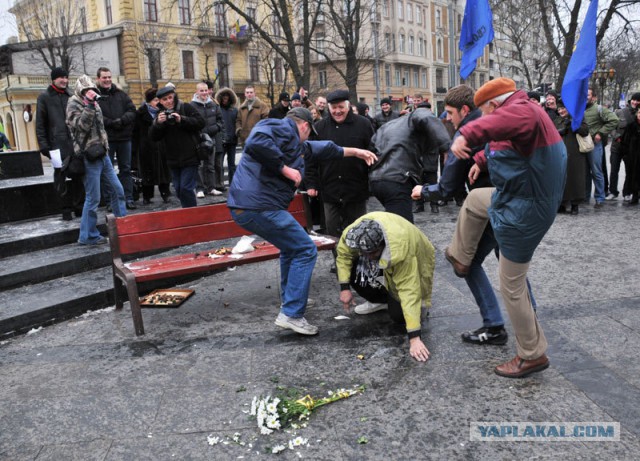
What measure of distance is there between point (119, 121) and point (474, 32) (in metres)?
4.64

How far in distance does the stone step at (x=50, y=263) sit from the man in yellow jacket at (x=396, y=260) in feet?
10.3

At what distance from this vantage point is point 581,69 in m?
4.05

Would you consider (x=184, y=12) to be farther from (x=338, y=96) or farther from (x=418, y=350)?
(x=418, y=350)

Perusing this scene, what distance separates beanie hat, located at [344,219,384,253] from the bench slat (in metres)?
1.27

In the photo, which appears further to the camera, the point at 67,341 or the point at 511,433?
the point at 67,341

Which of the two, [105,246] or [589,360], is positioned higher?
[105,246]

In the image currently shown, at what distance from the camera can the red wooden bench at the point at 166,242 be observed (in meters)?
4.57

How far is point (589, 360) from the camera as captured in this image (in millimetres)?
3645

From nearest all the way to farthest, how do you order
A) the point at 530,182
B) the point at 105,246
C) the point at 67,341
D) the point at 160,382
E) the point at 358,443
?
the point at 358,443
the point at 530,182
the point at 160,382
the point at 67,341
the point at 105,246

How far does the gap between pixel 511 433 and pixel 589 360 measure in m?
1.08

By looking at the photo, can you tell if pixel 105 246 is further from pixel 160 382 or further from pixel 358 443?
pixel 358 443

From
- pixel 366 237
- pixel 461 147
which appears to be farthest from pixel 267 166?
pixel 461 147

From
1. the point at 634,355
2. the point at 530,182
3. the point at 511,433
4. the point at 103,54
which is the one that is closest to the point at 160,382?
the point at 511,433

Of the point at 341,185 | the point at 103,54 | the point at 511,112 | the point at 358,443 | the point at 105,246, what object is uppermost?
the point at 103,54
